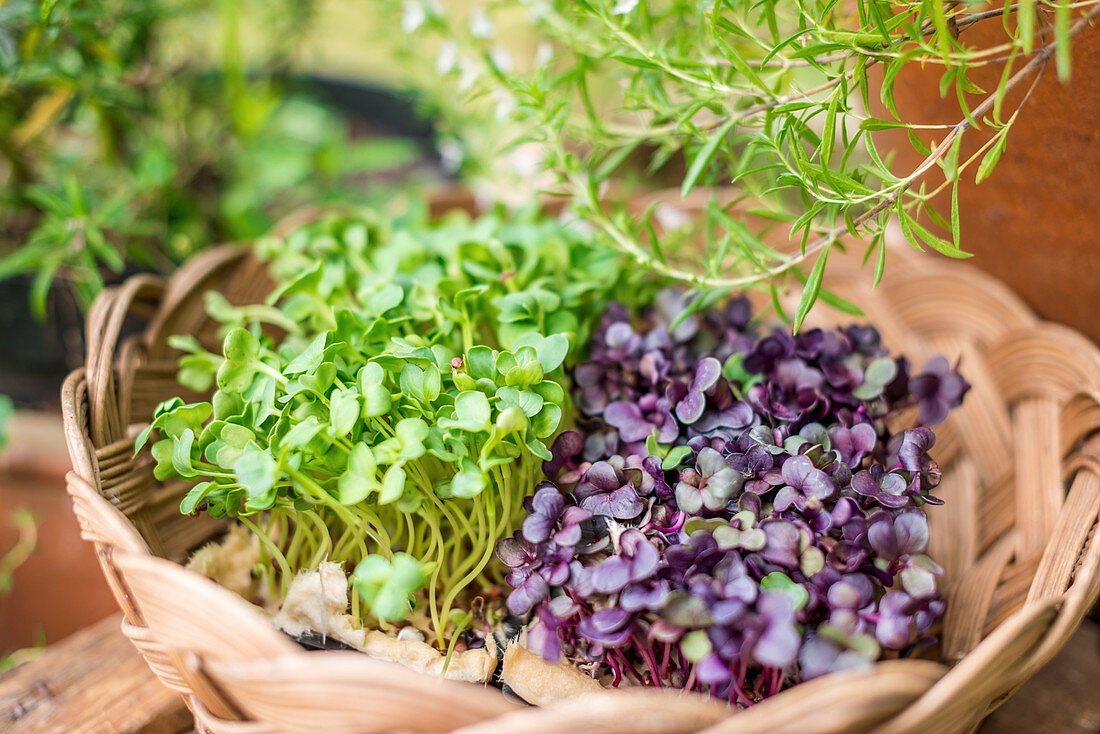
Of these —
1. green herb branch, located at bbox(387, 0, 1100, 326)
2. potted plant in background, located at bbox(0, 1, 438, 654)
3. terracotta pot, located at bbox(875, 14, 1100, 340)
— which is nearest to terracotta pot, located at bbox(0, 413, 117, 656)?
potted plant in background, located at bbox(0, 1, 438, 654)

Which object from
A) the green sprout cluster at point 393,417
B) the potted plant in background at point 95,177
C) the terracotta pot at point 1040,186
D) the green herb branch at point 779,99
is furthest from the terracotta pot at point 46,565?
the terracotta pot at point 1040,186

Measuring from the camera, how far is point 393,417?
59cm

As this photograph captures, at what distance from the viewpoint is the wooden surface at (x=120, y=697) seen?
675 mm

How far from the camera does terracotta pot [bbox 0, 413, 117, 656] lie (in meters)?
0.91

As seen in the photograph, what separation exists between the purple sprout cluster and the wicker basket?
0.05m

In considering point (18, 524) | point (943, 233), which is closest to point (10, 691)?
point (18, 524)

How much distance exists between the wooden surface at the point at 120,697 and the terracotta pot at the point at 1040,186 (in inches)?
16.1

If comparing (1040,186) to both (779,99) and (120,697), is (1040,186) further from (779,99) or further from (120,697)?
(120,697)

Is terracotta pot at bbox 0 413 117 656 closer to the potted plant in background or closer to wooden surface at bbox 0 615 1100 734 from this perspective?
the potted plant in background

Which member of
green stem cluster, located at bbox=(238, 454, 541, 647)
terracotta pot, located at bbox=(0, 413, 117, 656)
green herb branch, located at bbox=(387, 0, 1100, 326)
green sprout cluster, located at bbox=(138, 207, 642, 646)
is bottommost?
terracotta pot, located at bbox=(0, 413, 117, 656)

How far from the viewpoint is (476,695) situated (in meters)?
0.40

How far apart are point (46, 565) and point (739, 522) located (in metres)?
0.96

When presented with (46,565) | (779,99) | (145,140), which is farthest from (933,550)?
(145,140)

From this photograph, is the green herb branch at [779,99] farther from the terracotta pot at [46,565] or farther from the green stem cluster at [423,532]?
the terracotta pot at [46,565]
